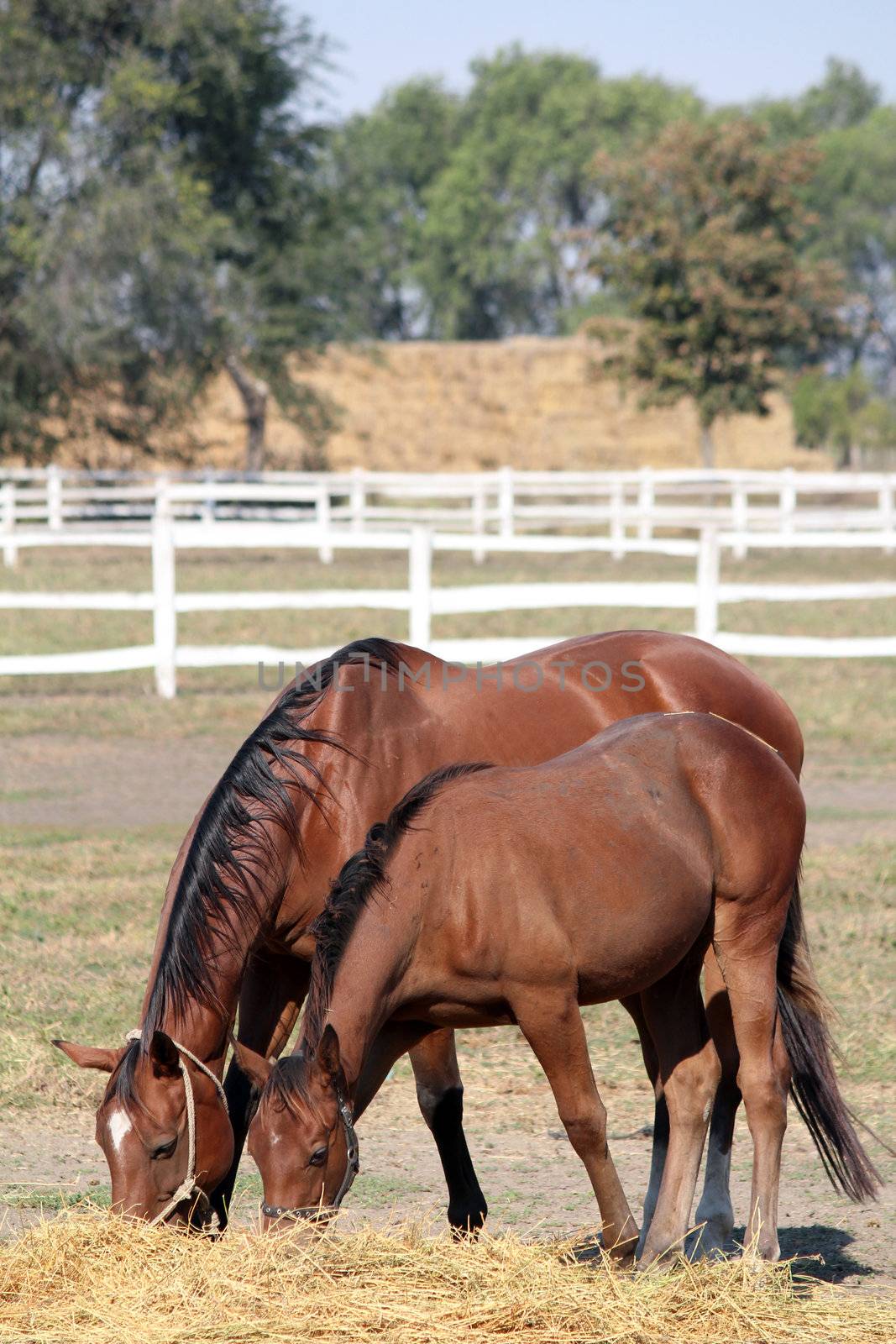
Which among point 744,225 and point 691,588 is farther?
point 744,225

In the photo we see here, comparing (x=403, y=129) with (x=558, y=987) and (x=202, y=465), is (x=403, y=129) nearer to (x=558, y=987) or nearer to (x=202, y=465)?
(x=202, y=465)

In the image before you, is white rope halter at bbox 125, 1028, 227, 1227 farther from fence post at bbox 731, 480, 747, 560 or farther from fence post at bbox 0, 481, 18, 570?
fence post at bbox 731, 480, 747, 560

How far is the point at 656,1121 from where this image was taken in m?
3.88

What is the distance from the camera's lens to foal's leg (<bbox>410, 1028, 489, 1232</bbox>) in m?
3.73

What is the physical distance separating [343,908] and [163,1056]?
1.55ft

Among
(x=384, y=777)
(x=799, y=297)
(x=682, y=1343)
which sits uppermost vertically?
(x=799, y=297)

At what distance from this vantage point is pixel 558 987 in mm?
3186

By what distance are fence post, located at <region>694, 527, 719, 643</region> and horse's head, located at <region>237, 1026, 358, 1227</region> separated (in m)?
8.69

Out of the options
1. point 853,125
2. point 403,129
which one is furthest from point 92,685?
Result: point 853,125

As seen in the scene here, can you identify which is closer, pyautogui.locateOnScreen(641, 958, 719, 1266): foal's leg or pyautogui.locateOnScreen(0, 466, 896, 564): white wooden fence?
pyautogui.locateOnScreen(641, 958, 719, 1266): foal's leg

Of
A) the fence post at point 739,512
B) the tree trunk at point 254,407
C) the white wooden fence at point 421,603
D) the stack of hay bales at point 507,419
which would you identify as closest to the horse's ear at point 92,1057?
the white wooden fence at point 421,603

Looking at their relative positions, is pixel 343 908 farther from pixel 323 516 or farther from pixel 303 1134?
pixel 323 516

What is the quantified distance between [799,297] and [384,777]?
25.8 metres

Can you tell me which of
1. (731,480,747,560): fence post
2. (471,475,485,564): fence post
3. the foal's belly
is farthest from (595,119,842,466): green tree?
the foal's belly
